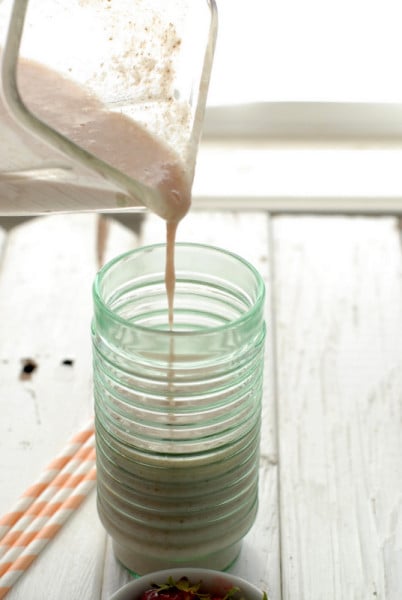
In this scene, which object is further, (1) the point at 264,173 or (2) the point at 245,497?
(1) the point at 264,173

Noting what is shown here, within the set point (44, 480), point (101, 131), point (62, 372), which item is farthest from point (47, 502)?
point (101, 131)

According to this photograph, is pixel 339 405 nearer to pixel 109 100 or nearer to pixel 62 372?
pixel 62 372

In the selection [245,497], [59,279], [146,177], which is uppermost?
[146,177]

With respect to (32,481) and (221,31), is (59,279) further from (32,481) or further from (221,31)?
(221,31)

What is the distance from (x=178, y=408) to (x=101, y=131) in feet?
0.80

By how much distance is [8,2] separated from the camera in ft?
2.71

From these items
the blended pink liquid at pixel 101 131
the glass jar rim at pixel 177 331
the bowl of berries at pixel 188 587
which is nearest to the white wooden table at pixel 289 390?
the bowl of berries at pixel 188 587

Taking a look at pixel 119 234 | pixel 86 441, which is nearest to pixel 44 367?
pixel 86 441

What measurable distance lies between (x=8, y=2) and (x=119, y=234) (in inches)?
27.3

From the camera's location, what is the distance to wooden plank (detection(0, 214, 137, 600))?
3.41ft

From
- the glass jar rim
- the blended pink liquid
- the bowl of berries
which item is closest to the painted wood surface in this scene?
the bowl of berries

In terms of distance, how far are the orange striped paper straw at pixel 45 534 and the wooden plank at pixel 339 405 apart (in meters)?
0.21

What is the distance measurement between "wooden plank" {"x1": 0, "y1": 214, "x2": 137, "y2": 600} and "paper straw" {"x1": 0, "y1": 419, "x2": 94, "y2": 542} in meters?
0.02

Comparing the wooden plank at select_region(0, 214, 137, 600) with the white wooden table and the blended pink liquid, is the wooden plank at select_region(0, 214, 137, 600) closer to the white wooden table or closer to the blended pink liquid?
the white wooden table
